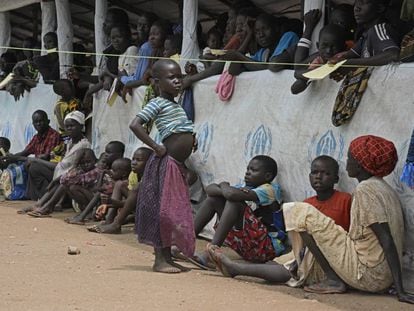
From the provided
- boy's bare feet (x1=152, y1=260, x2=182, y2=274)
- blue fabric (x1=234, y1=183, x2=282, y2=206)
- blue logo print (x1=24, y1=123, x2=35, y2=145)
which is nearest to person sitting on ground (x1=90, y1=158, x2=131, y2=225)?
blue fabric (x1=234, y1=183, x2=282, y2=206)

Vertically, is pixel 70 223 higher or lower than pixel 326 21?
lower

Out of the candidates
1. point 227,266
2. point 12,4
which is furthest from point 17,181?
point 227,266

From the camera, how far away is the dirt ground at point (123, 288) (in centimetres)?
425

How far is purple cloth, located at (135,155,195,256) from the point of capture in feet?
17.5

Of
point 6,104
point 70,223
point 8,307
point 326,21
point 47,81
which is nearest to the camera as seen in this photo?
point 8,307

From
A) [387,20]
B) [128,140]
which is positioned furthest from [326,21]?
[128,140]

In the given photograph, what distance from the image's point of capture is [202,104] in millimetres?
7574

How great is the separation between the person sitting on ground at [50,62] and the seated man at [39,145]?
0.95m

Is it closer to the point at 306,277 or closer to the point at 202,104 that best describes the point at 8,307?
the point at 306,277

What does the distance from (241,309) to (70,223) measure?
4.22m

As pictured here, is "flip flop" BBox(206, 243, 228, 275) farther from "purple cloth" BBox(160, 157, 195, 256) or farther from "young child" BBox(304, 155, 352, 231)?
"young child" BBox(304, 155, 352, 231)

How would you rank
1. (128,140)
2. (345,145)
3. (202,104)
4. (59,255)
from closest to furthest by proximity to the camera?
(345,145) < (59,255) < (202,104) < (128,140)

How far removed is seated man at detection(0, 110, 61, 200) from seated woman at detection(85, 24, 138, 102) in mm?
1052

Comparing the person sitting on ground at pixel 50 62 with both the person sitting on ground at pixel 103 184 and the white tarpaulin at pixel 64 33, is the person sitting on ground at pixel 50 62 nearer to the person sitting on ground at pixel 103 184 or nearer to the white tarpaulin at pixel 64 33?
the white tarpaulin at pixel 64 33
